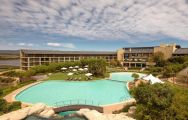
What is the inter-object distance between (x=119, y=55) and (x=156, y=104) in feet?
226

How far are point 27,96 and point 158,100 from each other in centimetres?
2192

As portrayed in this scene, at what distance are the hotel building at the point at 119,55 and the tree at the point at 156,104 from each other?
5248cm

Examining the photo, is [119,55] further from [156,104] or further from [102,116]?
[156,104]

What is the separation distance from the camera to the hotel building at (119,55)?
6888 centimetres

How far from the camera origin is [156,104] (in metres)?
16.1

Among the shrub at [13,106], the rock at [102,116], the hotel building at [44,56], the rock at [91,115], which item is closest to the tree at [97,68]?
the hotel building at [44,56]

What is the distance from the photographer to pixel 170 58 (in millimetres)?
64500

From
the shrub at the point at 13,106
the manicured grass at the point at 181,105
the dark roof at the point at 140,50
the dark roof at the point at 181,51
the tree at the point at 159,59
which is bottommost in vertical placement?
the shrub at the point at 13,106

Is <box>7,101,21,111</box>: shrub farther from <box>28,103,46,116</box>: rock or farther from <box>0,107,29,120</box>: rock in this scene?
<box>0,107,29,120</box>: rock

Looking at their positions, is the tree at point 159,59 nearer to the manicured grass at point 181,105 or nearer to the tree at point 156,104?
the manicured grass at point 181,105

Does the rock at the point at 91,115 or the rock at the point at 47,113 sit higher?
the rock at the point at 91,115

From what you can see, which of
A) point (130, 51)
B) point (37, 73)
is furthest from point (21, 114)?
point (130, 51)

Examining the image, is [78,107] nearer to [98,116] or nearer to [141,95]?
[98,116]

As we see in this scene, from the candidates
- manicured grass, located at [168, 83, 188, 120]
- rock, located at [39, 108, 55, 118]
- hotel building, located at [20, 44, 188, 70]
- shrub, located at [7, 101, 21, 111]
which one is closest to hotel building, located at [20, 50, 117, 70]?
hotel building, located at [20, 44, 188, 70]
